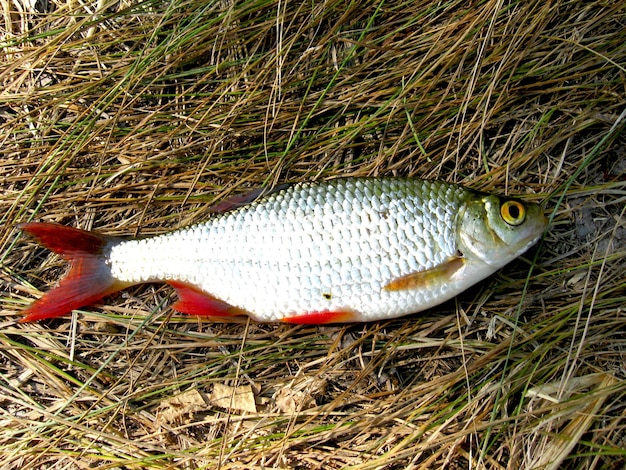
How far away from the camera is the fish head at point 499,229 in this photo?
A: 2.06m

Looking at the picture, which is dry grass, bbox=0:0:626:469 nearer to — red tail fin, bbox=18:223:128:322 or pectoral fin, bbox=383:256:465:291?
red tail fin, bbox=18:223:128:322

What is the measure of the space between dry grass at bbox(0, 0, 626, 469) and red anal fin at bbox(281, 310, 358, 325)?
7.1 inches

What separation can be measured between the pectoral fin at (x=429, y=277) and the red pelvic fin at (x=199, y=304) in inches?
29.0

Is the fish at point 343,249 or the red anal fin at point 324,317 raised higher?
the fish at point 343,249

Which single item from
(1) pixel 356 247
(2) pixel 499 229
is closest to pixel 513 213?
(2) pixel 499 229

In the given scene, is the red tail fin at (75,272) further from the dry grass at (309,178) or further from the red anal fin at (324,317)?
the red anal fin at (324,317)

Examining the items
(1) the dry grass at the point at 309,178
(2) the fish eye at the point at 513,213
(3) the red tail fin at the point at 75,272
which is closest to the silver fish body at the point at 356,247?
(2) the fish eye at the point at 513,213

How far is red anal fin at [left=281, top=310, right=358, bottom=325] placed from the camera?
2117 mm

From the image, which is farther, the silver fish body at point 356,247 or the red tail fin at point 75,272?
the red tail fin at point 75,272

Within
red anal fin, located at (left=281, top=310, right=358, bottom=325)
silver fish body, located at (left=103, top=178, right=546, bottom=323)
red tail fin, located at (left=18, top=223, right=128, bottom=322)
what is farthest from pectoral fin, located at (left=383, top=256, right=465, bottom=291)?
red tail fin, located at (left=18, top=223, right=128, bottom=322)

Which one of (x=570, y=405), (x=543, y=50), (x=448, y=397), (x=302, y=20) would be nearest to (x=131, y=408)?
(x=448, y=397)

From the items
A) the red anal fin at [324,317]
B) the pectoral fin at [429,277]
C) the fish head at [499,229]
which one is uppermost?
the fish head at [499,229]

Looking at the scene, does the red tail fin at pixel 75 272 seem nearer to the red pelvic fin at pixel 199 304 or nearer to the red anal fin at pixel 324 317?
the red pelvic fin at pixel 199 304

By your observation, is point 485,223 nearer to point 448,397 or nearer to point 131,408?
point 448,397
